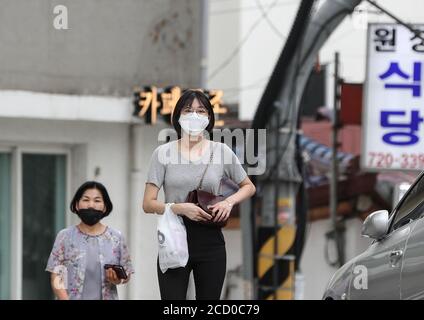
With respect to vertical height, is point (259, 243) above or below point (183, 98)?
below

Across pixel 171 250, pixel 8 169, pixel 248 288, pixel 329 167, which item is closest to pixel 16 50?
pixel 8 169

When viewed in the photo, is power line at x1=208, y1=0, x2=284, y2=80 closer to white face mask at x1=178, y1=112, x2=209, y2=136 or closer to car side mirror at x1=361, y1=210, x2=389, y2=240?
car side mirror at x1=361, y1=210, x2=389, y2=240

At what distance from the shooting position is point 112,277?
8789mm

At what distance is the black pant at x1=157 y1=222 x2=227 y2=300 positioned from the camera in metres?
7.86

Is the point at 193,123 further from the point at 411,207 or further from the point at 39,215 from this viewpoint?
the point at 39,215

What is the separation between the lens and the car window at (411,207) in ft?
27.2

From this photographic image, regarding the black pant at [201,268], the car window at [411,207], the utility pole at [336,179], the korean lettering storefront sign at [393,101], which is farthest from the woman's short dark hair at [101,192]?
the utility pole at [336,179]

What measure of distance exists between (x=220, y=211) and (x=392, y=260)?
3.86 feet

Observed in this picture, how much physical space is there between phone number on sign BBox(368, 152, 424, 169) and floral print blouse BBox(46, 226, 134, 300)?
7796mm

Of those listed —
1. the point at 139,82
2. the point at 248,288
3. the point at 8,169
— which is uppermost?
the point at 139,82

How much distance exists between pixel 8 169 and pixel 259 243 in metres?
3.79
